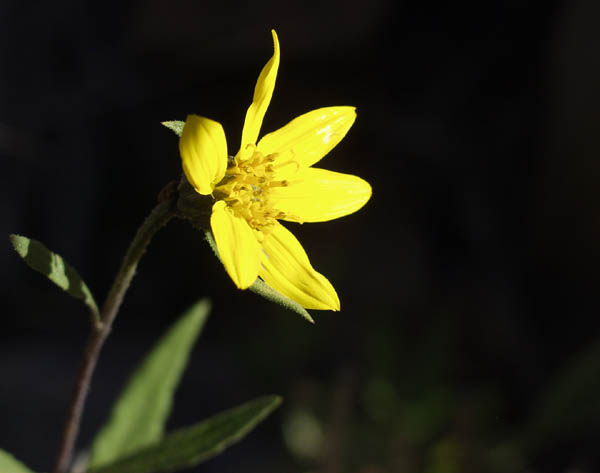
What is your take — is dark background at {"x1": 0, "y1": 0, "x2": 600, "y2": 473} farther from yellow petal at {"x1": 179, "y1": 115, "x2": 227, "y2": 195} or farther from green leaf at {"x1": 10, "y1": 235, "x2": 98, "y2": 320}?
yellow petal at {"x1": 179, "y1": 115, "x2": 227, "y2": 195}

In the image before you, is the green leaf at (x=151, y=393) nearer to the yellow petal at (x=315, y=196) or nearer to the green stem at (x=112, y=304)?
the green stem at (x=112, y=304)

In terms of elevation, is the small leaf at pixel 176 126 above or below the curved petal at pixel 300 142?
above

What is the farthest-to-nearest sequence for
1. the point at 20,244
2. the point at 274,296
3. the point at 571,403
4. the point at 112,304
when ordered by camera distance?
the point at 571,403 → the point at 112,304 → the point at 274,296 → the point at 20,244

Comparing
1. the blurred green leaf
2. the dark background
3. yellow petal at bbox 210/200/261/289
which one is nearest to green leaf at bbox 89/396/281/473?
yellow petal at bbox 210/200/261/289

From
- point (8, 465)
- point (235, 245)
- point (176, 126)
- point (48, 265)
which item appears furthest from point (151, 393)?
point (176, 126)

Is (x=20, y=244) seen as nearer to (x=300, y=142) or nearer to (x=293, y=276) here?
(x=293, y=276)

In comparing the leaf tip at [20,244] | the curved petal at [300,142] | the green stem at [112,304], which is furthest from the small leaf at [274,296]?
the leaf tip at [20,244]

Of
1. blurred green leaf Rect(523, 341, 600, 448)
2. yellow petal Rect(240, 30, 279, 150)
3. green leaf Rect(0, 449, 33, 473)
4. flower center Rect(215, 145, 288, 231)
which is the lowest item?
blurred green leaf Rect(523, 341, 600, 448)
